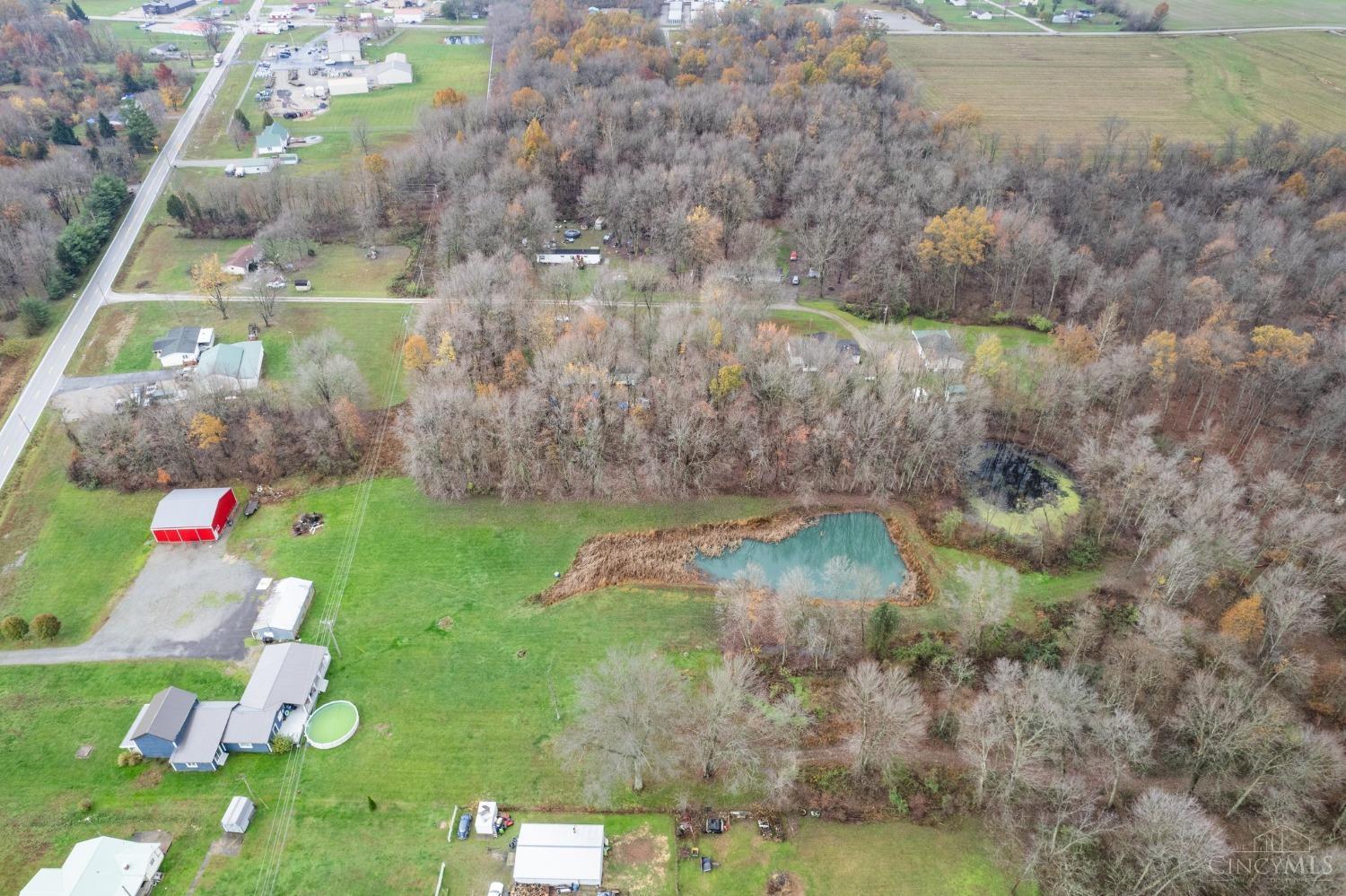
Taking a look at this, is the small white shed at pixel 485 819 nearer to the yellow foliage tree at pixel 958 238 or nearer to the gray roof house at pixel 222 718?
the gray roof house at pixel 222 718

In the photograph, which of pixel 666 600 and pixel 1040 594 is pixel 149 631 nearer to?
pixel 666 600

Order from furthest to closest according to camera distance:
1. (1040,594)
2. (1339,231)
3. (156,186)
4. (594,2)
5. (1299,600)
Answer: (594,2), (156,186), (1339,231), (1040,594), (1299,600)

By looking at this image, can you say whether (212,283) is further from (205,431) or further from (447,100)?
(447,100)

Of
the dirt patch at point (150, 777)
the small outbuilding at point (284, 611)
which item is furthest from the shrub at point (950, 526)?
the dirt patch at point (150, 777)

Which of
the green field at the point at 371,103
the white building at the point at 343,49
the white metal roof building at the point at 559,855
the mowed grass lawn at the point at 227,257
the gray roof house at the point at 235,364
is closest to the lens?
the white metal roof building at the point at 559,855

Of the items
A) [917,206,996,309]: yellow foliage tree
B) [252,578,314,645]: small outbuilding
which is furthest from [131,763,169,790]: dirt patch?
[917,206,996,309]: yellow foliage tree

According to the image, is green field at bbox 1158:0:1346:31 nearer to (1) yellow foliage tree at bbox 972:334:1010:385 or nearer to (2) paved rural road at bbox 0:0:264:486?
(1) yellow foliage tree at bbox 972:334:1010:385

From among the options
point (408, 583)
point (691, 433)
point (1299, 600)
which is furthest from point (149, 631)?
point (1299, 600)
